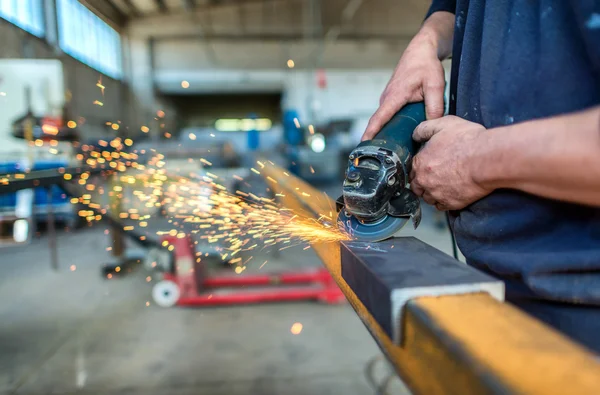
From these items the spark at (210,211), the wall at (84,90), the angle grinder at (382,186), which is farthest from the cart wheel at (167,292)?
the wall at (84,90)

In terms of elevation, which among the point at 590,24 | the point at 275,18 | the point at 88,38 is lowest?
the point at 590,24

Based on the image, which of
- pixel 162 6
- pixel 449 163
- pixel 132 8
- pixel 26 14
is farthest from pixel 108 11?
pixel 449 163

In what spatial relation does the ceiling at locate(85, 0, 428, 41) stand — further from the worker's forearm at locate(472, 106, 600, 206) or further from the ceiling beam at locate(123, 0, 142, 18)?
the worker's forearm at locate(472, 106, 600, 206)

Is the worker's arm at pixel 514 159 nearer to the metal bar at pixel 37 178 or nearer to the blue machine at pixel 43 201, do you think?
the metal bar at pixel 37 178

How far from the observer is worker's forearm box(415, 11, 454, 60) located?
1088 mm

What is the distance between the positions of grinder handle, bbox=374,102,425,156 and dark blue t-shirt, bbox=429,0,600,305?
0.19 m

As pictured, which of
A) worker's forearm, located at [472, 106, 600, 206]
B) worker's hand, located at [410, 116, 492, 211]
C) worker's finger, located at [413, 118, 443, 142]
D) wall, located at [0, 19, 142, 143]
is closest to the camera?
worker's forearm, located at [472, 106, 600, 206]

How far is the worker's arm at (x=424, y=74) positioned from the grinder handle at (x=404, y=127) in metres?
0.02

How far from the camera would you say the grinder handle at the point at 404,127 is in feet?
3.16

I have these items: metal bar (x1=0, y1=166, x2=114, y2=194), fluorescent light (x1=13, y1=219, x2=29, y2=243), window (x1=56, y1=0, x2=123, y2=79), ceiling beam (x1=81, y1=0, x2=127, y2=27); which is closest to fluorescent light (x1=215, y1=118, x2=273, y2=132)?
window (x1=56, y1=0, x2=123, y2=79)

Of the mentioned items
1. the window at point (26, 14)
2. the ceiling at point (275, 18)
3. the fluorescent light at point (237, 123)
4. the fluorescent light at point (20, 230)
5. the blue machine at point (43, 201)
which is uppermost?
the ceiling at point (275, 18)

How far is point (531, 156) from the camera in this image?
572mm

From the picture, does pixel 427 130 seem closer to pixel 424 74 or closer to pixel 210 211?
pixel 424 74

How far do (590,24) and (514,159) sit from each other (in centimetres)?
20
